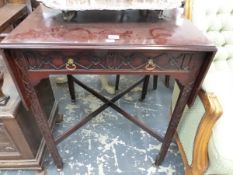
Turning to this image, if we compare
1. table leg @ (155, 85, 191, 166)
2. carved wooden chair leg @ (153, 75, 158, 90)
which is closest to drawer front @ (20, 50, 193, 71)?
table leg @ (155, 85, 191, 166)

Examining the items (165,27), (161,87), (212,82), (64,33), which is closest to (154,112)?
(161,87)

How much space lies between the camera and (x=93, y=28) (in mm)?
778

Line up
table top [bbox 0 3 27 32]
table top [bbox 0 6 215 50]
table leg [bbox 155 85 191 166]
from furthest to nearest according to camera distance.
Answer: table top [bbox 0 3 27 32] < table leg [bbox 155 85 191 166] < table top [bbox 0 6 215 50]

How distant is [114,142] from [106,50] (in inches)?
31.8

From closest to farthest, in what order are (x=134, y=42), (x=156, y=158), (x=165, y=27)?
(x=134, y=42)
(x=165, y=27)
(x=156, y=158)

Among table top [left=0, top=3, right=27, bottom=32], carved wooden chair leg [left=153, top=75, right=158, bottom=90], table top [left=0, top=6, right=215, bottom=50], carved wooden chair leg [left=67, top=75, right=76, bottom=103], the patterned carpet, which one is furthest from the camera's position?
carved wooden chair leg [left=153, top=75, right=158, bottom=90]

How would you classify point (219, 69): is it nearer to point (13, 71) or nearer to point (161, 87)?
point (161, 87)

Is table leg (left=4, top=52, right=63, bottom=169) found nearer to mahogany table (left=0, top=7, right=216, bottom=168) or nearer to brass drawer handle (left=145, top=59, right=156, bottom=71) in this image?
mahogany table (left=0, top=7, right=216, bottom=168)

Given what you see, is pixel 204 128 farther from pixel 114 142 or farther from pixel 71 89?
pixel 71 89

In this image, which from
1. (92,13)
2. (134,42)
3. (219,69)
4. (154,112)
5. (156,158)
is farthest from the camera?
(154,112)

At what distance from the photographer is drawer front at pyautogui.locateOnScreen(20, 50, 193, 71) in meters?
0.71

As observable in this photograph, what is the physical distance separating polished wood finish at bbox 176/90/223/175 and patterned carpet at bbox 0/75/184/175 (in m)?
0.32

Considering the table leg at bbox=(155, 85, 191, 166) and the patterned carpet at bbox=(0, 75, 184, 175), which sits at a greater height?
the table leg at bbox=(155, 85, 191, 166)

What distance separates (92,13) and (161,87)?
1.06 metres
